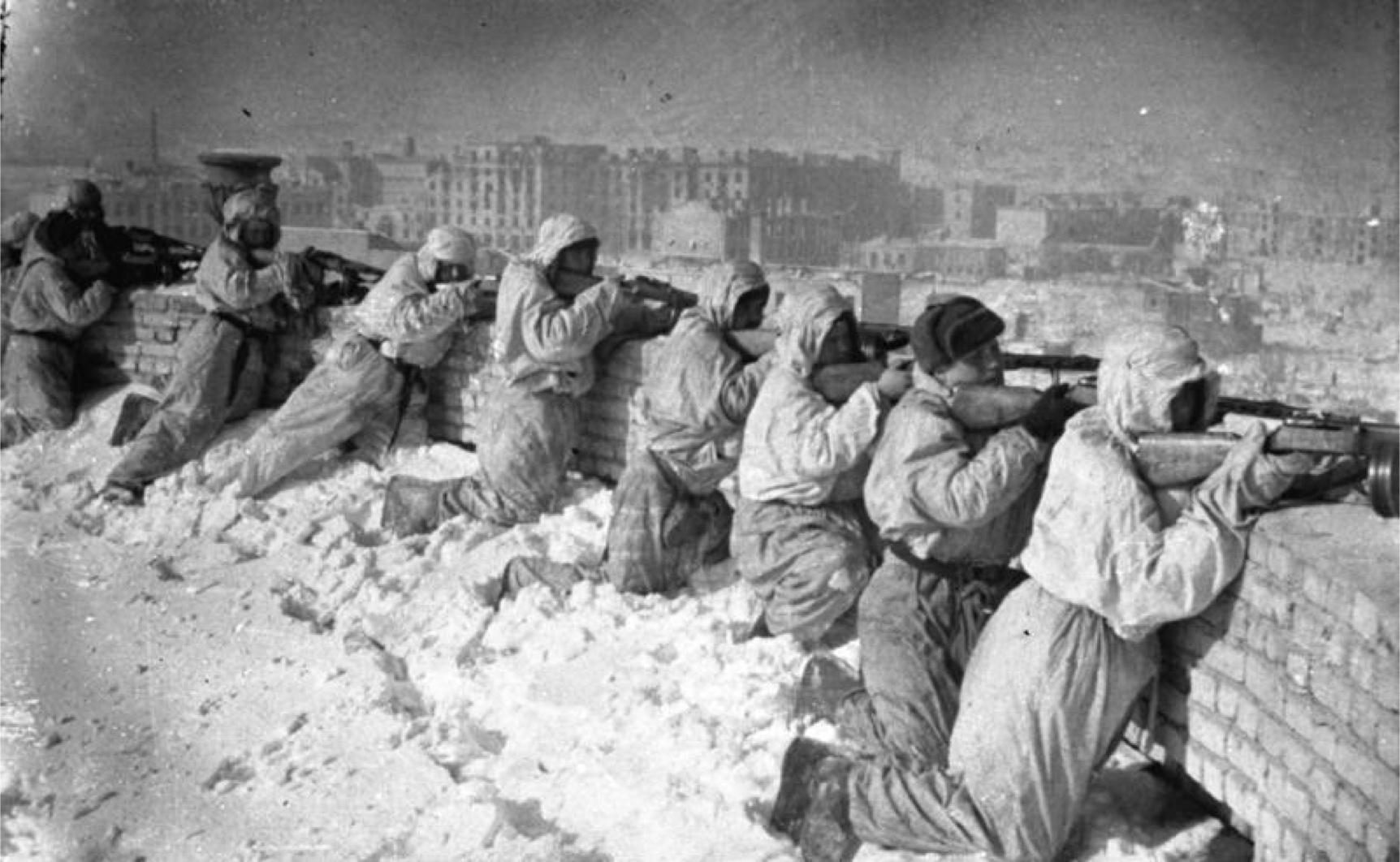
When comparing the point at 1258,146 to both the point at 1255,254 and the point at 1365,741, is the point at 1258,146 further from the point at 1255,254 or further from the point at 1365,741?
the point at 1365,741

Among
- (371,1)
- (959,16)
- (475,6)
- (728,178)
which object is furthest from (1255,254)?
(371,1)

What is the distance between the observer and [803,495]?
5555 mm

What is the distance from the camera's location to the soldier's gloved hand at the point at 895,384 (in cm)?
529

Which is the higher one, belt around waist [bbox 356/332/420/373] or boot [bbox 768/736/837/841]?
belt around waist [bbox 356/332/420/373]

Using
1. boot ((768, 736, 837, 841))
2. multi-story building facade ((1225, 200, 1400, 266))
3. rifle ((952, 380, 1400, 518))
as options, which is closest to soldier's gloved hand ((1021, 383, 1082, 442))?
rifle ((952, 380, 1400, 518))

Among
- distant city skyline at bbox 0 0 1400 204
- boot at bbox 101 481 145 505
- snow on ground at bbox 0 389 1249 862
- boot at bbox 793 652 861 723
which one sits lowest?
snow on ground at bbox 0 389 1249 862

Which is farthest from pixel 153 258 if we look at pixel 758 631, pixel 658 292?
pixel 758 631

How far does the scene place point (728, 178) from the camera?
58.1ft

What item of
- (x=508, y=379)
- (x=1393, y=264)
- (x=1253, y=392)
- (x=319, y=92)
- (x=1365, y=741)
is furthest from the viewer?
(x=319, y=92)

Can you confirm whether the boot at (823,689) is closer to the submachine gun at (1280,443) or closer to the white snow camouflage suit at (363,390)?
the submachine gun at (1280,443)

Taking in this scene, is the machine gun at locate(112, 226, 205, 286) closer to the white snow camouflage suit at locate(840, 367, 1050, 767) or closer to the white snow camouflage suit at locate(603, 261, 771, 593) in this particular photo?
the white snow camouflage suit at locate(603, 261, 771, 593)

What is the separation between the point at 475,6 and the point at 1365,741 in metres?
16.5

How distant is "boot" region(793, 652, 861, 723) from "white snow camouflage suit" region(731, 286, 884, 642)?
36 cm

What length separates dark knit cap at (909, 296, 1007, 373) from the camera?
4.84 m
